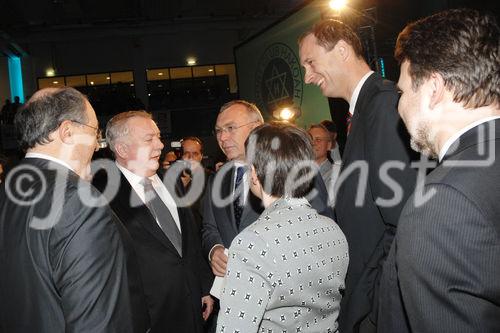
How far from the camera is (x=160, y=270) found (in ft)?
7.48

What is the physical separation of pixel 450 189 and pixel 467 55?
1.13ft

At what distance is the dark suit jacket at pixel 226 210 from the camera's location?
228 centimetres

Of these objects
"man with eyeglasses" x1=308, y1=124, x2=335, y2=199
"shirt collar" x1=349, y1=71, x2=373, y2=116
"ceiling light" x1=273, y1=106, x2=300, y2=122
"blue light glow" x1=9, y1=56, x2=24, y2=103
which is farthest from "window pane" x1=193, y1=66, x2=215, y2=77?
"shirt collar" x1=349, y1=71, x2=373, y2=116

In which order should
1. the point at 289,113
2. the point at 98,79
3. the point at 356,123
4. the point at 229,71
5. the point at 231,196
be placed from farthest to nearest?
the point at 229,71 < the point at 98,79 < the point at 289,113 < the point at 231,196 < the point at 356,123

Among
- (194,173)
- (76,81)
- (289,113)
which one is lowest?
(194,173)

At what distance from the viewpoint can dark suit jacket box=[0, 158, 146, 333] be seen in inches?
55.0

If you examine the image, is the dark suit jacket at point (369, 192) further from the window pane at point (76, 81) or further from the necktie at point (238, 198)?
the window pane at point (76, 81)

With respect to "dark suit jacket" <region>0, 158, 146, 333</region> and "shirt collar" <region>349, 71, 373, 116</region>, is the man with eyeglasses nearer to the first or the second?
"shirt collar" <region>349, 71, 373, 116</region>

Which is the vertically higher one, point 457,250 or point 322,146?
point 322,146

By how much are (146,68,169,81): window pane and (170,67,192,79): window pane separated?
0.82 ft

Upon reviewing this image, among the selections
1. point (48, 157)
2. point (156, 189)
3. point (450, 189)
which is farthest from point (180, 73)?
point (450, 189)

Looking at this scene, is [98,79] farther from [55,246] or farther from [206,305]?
[55,246]

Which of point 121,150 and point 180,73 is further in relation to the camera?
point 180,73

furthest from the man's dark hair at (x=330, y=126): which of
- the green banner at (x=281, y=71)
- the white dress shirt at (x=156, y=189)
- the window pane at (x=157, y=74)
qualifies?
the window pane at (x=157, y=74)
